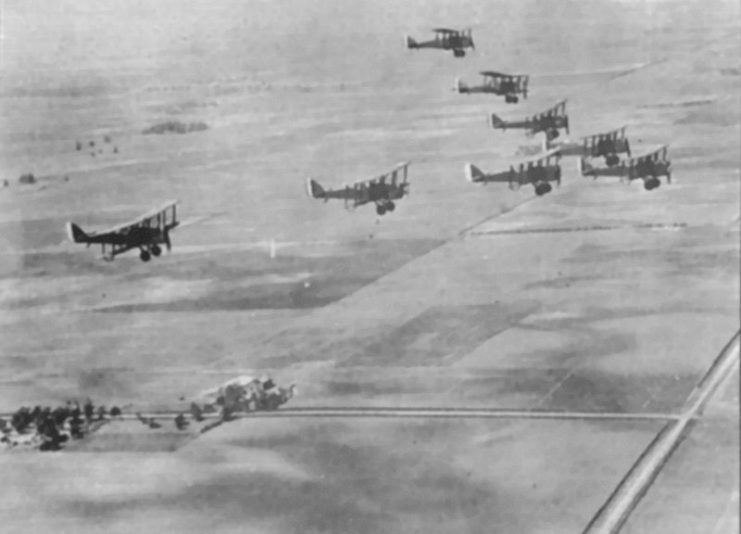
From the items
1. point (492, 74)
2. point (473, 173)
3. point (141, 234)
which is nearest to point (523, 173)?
point (473, 173)

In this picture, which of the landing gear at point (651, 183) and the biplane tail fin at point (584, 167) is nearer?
the landing gear at point (651, 183)

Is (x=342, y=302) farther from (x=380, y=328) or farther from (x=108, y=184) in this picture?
(x=108, y=184)

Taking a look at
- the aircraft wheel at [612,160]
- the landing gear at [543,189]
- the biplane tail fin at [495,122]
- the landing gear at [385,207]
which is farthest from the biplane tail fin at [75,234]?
the aircraft wheel at [612,160]

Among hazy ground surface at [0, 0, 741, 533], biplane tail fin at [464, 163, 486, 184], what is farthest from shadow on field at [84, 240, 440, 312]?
biplane tail fin at [464, 163, 486, 184]

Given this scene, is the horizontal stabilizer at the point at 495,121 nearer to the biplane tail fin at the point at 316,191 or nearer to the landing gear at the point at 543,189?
the landing gear at the point at 543,189

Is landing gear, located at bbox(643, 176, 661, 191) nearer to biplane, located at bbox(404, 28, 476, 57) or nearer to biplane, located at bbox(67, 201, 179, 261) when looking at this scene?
biplane, located at bbox(404, 28, 476, 57)

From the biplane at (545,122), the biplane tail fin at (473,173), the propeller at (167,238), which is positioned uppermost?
the biplane at (545,122)

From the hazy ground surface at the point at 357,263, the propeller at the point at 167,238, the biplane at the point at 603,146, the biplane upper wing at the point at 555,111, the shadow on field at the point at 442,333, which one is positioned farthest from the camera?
the propeller at the point at 167,238
